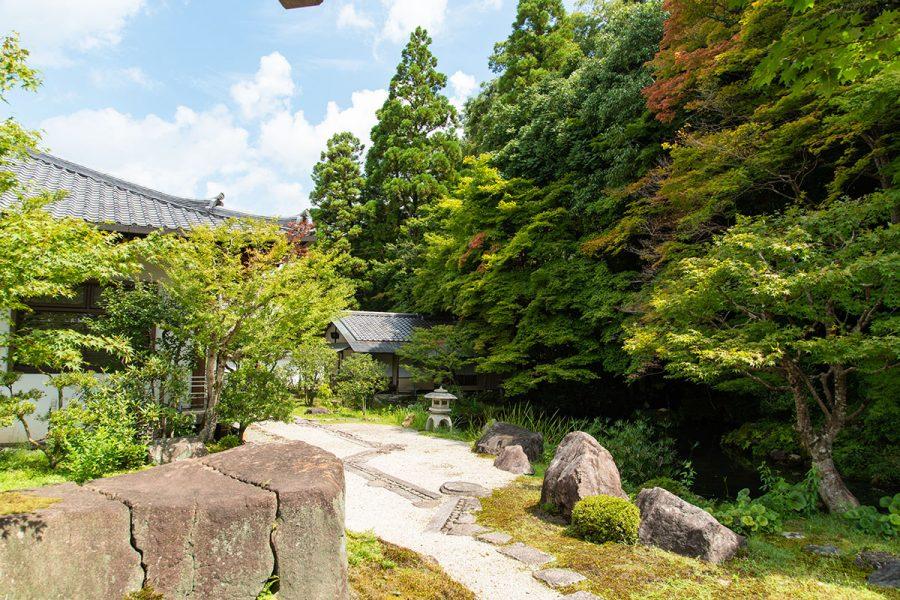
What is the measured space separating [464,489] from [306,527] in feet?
16.7

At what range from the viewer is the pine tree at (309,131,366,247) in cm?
2886

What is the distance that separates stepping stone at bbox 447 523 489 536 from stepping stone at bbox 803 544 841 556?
3.69 meters

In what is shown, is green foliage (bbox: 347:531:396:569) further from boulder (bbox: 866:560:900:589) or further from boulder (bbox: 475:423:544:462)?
boulder (bbox: 475:423:544:462)

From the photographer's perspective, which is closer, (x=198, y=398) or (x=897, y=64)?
(x=897, y=64)

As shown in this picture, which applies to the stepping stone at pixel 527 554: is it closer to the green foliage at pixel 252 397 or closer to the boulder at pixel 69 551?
the boulder at pixel 69 551

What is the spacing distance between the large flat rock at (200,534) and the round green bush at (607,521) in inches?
160

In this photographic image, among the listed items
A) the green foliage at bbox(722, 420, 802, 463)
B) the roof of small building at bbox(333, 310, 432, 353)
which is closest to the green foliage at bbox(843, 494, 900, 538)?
the green foliage at bbox(722, 420, 802, 463)

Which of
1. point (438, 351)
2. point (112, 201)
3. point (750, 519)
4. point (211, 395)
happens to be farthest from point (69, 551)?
point (438, 351)

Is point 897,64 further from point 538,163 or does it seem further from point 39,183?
point 538,163

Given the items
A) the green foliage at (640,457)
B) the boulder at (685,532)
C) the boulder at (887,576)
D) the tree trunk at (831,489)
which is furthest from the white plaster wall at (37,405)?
the tree trunk at (831,489)

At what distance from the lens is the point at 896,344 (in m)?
6.26

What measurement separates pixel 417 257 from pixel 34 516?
2382cm

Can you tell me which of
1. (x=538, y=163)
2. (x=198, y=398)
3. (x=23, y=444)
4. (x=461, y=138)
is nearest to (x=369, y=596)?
(x=23, y=444)

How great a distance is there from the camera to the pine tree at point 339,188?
28859 millimetres
